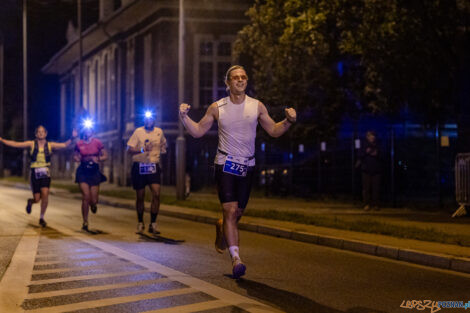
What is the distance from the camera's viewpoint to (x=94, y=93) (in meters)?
44.8

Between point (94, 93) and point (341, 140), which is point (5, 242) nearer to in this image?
point (341, 140)

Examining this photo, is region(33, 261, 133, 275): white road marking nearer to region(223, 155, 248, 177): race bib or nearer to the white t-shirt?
region(223, 155, 248, 177): race bib

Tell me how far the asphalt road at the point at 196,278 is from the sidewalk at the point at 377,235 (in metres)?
0.29

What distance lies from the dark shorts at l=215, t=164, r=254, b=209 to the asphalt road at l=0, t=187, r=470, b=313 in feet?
2.87

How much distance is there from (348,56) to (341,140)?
3.86 m

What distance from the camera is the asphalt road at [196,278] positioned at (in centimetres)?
577

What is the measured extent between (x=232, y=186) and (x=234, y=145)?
44cm

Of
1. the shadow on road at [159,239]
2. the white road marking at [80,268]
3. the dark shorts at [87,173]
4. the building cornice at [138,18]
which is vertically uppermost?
the building cornice at [138,18]

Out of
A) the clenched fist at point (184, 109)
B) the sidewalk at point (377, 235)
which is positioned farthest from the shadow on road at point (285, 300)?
the sidewalk at point (377, 235)

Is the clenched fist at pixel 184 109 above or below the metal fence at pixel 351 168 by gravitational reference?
above

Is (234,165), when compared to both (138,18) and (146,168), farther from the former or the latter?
(138,18)

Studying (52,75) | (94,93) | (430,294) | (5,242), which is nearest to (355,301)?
(430,294)

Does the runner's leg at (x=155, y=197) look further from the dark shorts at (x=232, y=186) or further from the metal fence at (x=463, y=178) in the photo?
the metal fence at (x=463, y=178)

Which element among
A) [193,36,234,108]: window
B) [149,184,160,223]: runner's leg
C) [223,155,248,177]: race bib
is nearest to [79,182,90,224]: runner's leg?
[149,184,160,223]: runner's leg
